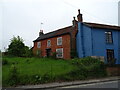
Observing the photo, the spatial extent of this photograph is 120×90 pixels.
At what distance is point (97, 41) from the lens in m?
26.1

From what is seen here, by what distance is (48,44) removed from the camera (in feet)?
111

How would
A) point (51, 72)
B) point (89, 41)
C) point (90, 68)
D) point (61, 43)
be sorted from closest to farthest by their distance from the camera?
point (51, 72) < point (90, 68) < point (89, 41) < point (61, 43)

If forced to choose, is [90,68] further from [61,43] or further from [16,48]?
[16,48]

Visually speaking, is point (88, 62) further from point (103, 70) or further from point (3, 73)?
point (3, 73)

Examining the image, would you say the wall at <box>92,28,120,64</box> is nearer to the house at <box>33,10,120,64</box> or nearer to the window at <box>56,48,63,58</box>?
the house at <box>33,10,120,64</box>

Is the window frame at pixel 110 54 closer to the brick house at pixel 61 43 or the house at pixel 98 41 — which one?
the house at pixel 98 41

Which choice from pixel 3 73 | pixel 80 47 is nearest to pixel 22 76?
pixel 3 73

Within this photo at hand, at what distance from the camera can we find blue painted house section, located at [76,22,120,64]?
25922mm

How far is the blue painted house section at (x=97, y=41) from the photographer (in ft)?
85.0

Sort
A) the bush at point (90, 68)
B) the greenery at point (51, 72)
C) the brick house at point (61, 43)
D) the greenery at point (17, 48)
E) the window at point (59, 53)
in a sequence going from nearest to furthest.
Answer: the greenery at point (51, 72)
the bush at point (90, 68)
the brick house at point (61, 43)
the window at point (59, 53)
the greenery at point (17, 48)

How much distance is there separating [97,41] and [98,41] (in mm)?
194

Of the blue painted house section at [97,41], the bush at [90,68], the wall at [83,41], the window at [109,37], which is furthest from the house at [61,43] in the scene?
the bush at [90,68]

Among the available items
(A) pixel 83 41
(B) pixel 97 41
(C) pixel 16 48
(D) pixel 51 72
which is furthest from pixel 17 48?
(D) pixel 51 72

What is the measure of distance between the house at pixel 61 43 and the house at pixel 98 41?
101 centimetres
